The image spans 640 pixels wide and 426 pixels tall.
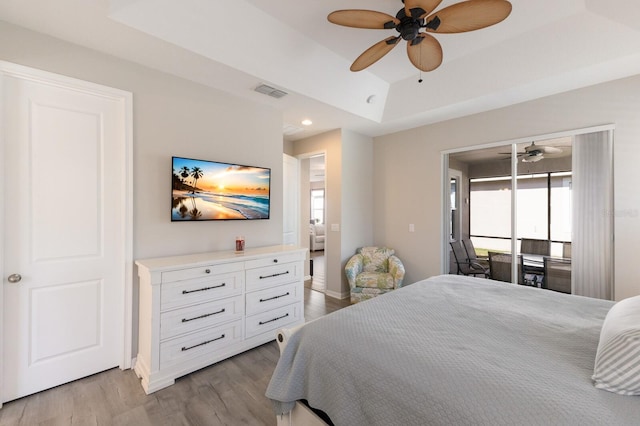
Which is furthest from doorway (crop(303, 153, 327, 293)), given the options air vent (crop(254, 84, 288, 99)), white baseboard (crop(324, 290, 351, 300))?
air vent (crop(254, 84, 288, 99))

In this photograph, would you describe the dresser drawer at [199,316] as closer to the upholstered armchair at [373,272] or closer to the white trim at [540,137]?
the upholstered armchair at [373,272]

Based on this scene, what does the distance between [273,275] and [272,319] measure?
450 mm

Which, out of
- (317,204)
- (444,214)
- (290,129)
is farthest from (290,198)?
(317,204)

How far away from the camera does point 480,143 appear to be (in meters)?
3.57

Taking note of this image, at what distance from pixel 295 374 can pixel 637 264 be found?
3.33 metres

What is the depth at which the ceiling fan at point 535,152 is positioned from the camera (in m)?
3.10

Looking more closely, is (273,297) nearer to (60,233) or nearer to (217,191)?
(217,191)

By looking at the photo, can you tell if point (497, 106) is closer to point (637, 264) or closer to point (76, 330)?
point (637, 264)

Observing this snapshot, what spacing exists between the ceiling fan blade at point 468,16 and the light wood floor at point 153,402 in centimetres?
281

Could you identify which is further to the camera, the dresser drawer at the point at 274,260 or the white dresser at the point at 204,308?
the dresser drawer at the point at 274,260

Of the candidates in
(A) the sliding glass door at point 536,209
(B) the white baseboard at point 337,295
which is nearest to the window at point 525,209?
(A) the sliding glass door at point 536,209

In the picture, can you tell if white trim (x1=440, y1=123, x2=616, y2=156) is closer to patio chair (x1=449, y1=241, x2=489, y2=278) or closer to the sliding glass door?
the sliding glass door

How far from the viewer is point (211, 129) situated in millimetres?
2896

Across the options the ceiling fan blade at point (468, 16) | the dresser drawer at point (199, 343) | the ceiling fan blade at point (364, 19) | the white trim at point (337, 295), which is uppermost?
the ceiling fan blade at point (364, 19)
